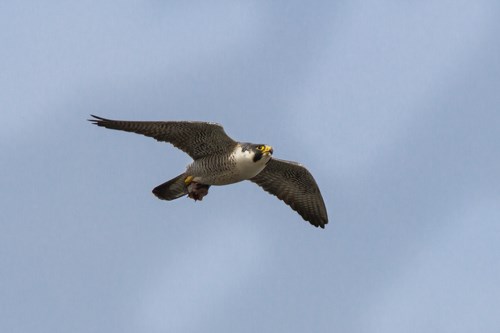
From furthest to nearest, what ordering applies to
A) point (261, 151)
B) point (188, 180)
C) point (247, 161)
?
point (188, 180), point (247, 161), point (261, 151)

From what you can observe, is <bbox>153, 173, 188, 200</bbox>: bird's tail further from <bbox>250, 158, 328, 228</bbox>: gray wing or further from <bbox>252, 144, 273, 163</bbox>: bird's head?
<bbox>252, 144, 273, 163</bbox>: bird's head

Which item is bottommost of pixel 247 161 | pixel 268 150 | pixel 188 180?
pixel 188 180

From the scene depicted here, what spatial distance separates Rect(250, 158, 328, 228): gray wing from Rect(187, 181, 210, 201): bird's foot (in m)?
1.93

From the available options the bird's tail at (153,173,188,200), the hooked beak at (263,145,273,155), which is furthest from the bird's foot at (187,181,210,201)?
the hooked beak at (263,145,273,155)

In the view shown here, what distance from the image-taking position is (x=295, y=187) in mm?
25438

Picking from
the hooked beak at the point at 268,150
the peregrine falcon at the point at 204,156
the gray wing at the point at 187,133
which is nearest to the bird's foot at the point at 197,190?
the peregrine falcon at the point at 204,156

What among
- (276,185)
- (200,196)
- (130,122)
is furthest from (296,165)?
(130,122)

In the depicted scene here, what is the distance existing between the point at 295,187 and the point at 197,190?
290 cm

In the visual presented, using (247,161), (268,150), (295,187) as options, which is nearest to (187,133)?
(247,161)

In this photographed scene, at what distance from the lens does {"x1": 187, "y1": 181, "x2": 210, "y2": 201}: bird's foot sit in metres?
23.6

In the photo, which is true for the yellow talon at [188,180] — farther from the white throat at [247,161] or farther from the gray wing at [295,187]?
the gray wing at [295,187]

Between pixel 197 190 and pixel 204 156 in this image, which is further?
pixel 197 190

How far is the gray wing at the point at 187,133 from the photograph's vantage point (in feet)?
71.9

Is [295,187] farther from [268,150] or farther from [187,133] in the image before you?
[187,133]
